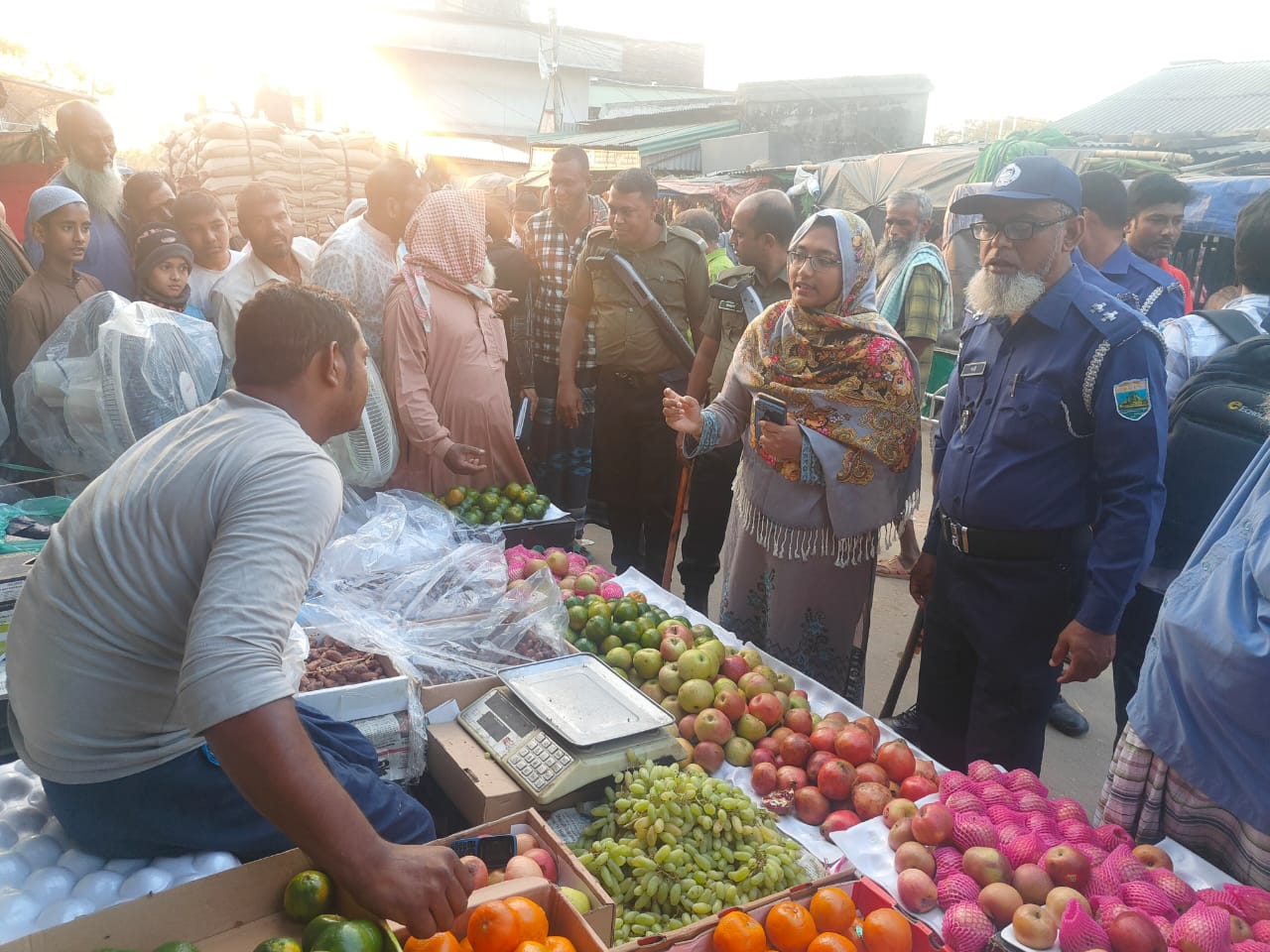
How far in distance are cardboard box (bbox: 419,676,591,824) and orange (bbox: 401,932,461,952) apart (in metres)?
0.59

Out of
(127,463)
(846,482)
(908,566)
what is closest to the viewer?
(127,463)

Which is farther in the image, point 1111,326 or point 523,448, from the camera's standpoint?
point 523,448

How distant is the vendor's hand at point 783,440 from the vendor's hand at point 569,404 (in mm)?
2152

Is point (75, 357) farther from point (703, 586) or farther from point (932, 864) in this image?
point (932, 864)

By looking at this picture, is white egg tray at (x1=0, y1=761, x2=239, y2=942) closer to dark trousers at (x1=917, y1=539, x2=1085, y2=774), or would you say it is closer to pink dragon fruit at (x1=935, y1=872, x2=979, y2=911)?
pink dragon fruit at (x1=935, y1=872, x2=979, y2=911)

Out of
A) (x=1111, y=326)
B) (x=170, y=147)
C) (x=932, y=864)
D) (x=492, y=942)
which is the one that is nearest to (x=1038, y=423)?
(x=1111, y=326)

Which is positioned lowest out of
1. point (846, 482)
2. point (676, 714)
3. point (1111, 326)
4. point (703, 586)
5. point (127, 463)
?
point (703, 586)

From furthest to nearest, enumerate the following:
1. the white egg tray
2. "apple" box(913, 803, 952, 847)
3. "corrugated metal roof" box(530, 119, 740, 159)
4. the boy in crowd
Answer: "corrugated metal roof" box(530, 119, 740, 159), the boy in crowd, "apple" box(913, 803, 952, 847), the white egg tray

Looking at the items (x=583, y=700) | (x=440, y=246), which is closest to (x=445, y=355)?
(x=440, y=246)

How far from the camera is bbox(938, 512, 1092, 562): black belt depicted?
2.61 meters

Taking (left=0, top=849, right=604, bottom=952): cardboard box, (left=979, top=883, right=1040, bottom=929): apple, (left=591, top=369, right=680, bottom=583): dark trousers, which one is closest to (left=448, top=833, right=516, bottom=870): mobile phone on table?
(left=0, top=849, right=604, bottom=952): cardboard box

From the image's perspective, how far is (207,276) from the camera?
4473mm

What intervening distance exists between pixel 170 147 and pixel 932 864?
9818 mm

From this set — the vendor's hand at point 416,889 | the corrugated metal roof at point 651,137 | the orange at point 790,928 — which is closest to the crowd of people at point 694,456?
the vendor's hand at point 416,889
